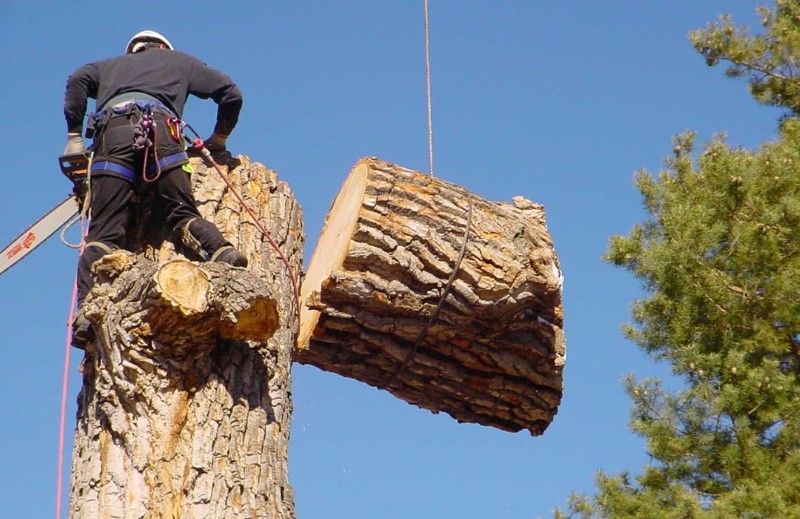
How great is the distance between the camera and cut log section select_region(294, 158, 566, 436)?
4.94 m

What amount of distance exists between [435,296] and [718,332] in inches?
90.1

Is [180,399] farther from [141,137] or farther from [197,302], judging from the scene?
[141,137]

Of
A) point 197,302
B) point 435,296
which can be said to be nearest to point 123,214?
point 197,302

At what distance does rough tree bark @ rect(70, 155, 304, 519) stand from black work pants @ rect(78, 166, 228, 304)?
278 mm

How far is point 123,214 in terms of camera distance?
15.1 feet

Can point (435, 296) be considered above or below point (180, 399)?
above

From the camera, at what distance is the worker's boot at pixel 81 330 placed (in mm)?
4207

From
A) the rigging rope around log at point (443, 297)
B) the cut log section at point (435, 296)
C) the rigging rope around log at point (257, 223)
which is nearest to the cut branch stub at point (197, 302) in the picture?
the rigging rope around log at point (257, 223)

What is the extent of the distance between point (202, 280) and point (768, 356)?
3679 millimetres

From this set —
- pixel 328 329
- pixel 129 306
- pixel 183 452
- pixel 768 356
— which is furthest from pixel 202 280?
pixel 768 356

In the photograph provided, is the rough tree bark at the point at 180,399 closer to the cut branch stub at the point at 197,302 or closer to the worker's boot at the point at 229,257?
the cut branch stub at the point at 197,302

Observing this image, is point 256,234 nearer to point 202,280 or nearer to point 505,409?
point 202,280

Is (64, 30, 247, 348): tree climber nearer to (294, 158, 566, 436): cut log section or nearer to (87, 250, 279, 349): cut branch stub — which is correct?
(87, 250, 279, 349): cut branch stub

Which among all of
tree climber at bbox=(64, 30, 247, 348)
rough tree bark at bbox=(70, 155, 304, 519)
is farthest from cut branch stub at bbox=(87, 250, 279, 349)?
tree climber at bbox=(64, 30, 247, 348)
